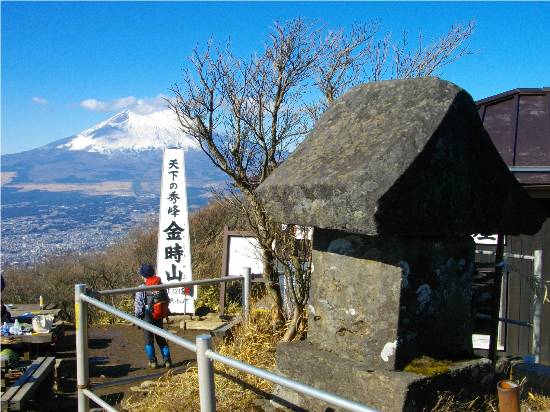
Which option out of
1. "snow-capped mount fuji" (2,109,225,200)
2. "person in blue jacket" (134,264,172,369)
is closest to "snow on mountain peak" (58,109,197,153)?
"snow-capped mount fuji" (2,109,225,200)

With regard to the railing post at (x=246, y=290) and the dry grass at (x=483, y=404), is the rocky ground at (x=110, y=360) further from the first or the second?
the dry grass at (x=483, y=404)

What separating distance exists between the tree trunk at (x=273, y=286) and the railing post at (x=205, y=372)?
10.2 ft

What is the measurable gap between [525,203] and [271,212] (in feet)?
4.79

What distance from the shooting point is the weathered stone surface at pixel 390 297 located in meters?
2.87

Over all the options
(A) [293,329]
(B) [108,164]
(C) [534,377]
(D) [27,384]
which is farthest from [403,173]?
(B) [108,164]

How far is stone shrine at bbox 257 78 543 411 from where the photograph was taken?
2709 millimetres

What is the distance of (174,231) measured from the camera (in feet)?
37.5

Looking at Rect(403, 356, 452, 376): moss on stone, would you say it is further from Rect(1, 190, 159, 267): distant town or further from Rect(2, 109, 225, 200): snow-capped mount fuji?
Rect(1, 190, 159, 267): distant town

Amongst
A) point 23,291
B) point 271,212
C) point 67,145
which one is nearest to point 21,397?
point 271,212

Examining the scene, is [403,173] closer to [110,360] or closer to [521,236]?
[521,236]

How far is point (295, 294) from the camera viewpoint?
17.5 feet

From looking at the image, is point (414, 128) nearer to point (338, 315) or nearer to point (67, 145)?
point (338, 315)

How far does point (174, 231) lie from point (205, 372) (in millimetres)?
9142

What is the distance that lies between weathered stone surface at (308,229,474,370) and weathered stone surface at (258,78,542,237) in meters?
0.17
